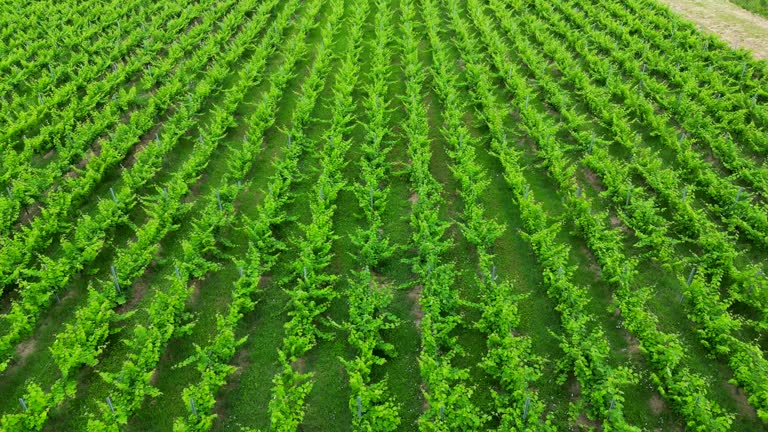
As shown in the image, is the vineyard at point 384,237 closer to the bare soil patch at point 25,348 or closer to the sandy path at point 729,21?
the bare soil patch at point 25,348

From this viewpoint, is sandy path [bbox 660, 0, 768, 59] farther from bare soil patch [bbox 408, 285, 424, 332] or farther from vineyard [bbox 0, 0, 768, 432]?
bare soil patch [bbox 408, 285, 424, 332]

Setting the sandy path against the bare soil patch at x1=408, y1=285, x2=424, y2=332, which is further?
the sandy path

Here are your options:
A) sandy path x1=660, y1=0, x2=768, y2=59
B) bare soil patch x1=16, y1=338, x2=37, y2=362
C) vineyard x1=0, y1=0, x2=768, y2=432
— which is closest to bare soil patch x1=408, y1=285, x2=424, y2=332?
vineyard x1=0, y1=0, x2=768, y2=432

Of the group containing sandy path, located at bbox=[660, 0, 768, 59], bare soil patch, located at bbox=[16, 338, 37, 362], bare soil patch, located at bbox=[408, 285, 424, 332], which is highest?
sandy path, located at bbox=[660, 0, 768, 59]

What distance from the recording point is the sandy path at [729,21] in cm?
2775

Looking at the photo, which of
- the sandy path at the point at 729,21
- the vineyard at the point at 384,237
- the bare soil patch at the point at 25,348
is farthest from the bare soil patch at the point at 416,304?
the sandy path at the point at 729,21

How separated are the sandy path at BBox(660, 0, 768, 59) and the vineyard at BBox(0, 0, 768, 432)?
12.2 feet

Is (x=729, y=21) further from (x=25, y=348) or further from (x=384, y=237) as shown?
(x=25, y=348)

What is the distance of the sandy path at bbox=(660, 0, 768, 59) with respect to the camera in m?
27.8

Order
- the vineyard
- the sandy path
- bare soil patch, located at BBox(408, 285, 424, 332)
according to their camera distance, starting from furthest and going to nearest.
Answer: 1. the sandy path
2. bare soil patch, located at BBox(408, 285, 424, 332)
3. the vineyard

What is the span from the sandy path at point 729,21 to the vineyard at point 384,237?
372cm

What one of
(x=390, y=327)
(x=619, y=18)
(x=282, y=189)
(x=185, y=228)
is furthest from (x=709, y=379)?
(x=619, y=18)

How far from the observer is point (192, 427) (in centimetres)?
1051

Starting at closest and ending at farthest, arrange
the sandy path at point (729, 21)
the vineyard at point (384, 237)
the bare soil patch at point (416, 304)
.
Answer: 1. the vineyard at point (384, 237)
2. the bare soil patch at point (416, 304)
3. the sandy path at point (729, 21)
